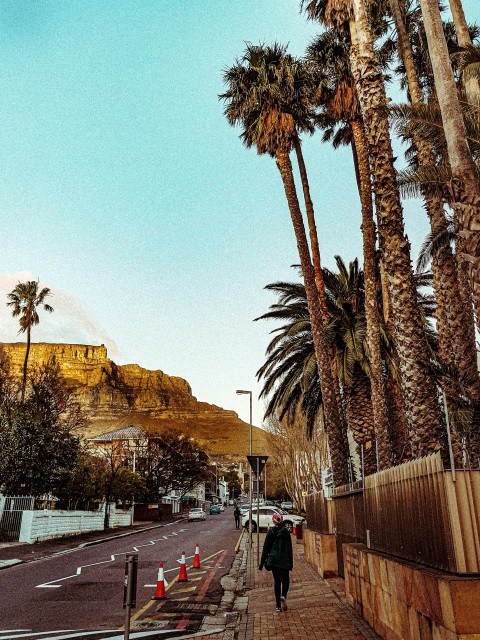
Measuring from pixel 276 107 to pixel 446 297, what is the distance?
9356mm

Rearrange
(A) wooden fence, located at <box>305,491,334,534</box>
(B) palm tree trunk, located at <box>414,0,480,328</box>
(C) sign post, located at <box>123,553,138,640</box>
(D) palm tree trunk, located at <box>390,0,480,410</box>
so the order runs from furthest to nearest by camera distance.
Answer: (A) wooden fence, located at <box>305,491,334,534</box>
(D) palm tree trunk, located at <box>390,0,480,410</box>
(B) palm tree trunk, located at <box>414,0,480,328</box>
(C) sign post, located at <box>123,553,138,640</box>

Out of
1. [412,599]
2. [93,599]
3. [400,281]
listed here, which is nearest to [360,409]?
[400,281]

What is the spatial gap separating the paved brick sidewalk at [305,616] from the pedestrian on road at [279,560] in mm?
246

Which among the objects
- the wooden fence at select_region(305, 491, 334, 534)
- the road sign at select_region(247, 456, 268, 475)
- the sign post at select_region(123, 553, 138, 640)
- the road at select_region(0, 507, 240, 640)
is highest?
the road sign at select_region(247, 456, 268, 475)

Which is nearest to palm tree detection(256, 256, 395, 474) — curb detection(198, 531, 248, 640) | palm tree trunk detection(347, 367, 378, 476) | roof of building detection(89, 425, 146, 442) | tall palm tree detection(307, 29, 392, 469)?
palm tree trunk detection(347, 367, 378, 476)

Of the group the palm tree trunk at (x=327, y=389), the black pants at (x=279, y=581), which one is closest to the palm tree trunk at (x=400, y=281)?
the black pants at (x=279, y=581)

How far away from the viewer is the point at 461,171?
8.14 meters

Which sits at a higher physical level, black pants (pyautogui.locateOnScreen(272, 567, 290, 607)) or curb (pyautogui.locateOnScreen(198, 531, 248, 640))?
black pants (pyautogui.locateOnScreen(272, 567, 290, 607))

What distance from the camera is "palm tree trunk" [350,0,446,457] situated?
8.89 metres

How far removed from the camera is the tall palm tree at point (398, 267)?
890 cm

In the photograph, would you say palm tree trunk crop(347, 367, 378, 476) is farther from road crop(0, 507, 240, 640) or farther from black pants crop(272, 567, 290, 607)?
black pants crop(272, 567, 290, 607)

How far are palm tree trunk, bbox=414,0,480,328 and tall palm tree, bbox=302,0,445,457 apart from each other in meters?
1.24

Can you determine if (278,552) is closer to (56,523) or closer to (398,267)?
(398,267)

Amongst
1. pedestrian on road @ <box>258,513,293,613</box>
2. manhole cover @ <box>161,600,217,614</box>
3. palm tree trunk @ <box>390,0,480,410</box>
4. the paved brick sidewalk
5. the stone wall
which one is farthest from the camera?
palm tree trunk @ <box>390,0,480,410</box>
